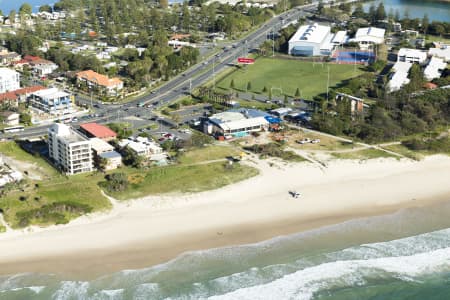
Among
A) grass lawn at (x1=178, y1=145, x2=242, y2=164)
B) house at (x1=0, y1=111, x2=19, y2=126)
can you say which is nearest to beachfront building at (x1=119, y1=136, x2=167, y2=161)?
grass lawn at (x1=178, y1=145, x2=242, y2=164)

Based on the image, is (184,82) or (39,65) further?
(39,65)

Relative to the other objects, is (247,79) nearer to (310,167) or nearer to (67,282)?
(310,167)

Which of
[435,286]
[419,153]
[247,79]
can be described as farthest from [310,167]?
[247,79]

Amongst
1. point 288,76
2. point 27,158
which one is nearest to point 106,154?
point 27,158

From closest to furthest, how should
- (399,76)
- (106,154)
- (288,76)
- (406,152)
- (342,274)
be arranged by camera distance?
(342,274), (106,154), (406,152), (399,76), (288,76)

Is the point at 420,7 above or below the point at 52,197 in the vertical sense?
above

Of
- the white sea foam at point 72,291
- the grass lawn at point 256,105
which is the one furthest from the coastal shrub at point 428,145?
the white sea foam at point 72,291

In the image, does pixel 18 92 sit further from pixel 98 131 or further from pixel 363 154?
pixel 363 154
